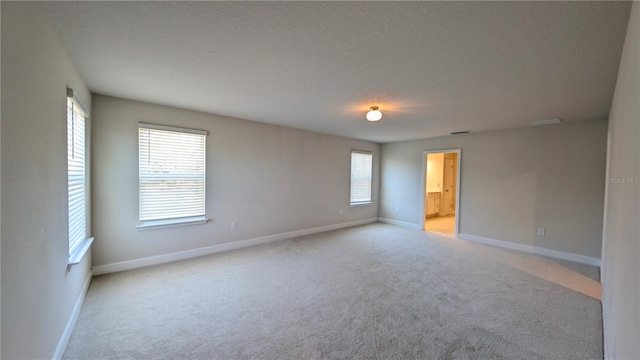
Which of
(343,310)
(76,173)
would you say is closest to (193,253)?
(76,173)

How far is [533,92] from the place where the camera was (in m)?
2.80

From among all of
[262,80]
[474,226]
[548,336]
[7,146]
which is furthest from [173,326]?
[474,226]

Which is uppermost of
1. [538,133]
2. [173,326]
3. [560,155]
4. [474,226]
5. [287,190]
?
[538,133]

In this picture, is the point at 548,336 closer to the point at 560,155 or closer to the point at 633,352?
the point at 633,352

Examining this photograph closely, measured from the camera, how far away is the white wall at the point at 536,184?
397 cm

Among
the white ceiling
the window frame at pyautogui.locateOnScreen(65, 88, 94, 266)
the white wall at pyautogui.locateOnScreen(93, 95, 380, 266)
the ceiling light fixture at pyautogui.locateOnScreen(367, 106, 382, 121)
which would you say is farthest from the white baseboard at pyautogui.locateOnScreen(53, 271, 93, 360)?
the ceiling light fixture at pyautogui.locateOnScreen(367, 106, 382, 121)

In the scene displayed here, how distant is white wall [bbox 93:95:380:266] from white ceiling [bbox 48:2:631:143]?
47 centimetres

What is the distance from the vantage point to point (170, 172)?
3773 mm

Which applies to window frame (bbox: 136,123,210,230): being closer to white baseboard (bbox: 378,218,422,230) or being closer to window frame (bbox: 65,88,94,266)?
window frame (bbox: 65,88,94,266)

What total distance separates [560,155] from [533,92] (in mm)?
2286

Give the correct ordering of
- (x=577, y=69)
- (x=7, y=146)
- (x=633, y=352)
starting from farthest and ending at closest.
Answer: (x=577, y=69)
(x=7, y=146)
(x=633, y=352)

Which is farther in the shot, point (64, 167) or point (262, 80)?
point (262, 80)

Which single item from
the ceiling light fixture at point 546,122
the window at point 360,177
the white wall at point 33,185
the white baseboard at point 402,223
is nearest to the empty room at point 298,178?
the white wall at point 33,185

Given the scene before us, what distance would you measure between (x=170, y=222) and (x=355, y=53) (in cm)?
348
